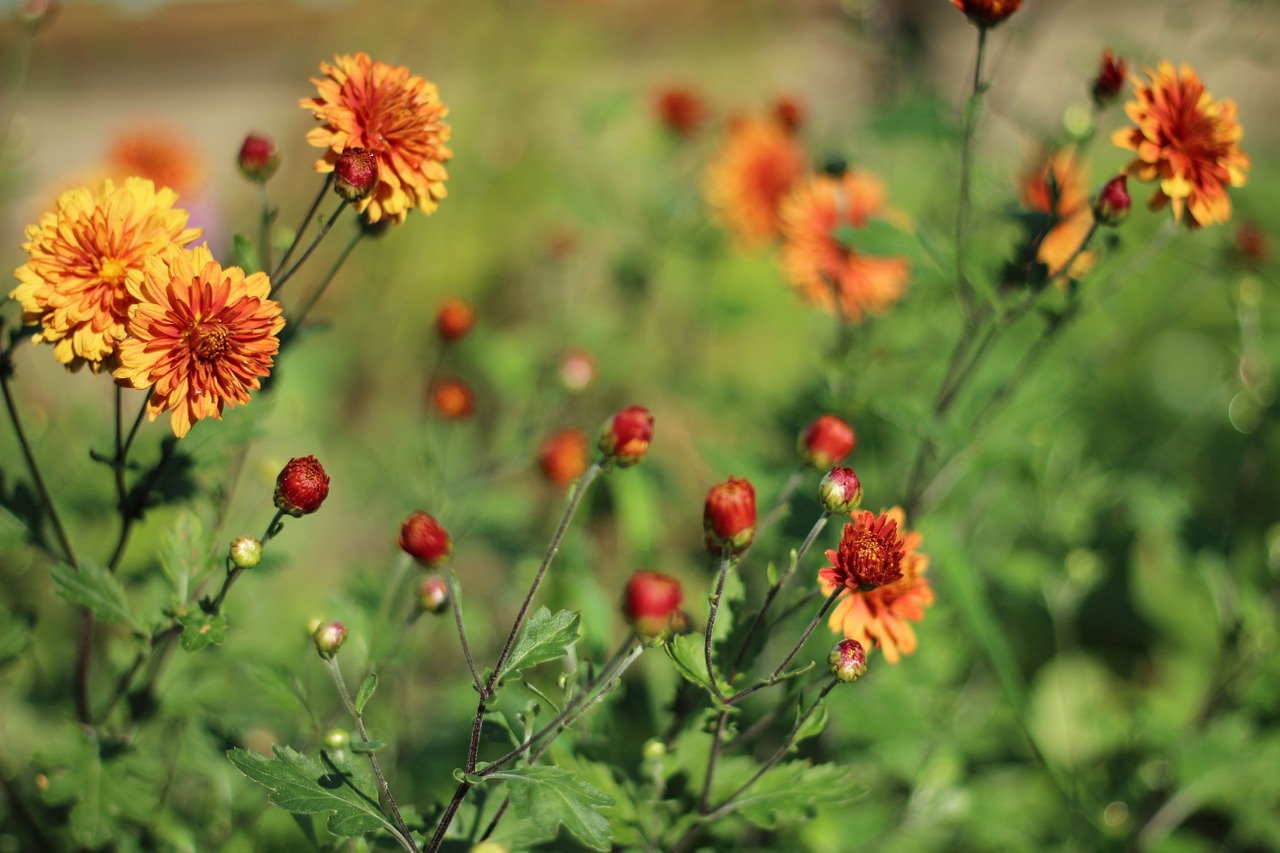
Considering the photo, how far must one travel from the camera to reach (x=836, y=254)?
2.10 meters

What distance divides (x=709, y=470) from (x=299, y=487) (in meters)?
1.85

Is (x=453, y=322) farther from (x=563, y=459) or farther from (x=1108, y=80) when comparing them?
(x=1108, y=80)

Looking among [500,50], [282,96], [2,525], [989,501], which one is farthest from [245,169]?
[282,96]

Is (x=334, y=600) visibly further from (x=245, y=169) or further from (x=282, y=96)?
(x=282, y=96)

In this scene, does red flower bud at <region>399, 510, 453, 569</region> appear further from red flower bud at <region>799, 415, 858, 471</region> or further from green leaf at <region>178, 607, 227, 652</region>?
red flower bud at <region>799, 415, 858, 471</region>

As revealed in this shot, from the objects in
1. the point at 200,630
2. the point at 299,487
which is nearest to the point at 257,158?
the point at 299,487

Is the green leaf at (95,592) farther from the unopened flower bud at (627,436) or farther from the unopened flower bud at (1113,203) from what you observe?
the unopened flower bud at (1113,203)

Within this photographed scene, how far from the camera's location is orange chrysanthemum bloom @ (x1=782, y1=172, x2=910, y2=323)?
2057 mm

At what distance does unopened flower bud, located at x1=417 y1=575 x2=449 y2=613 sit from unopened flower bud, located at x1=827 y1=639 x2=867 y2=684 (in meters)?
0.56

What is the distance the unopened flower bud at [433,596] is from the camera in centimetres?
134

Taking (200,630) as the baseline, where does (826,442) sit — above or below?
above

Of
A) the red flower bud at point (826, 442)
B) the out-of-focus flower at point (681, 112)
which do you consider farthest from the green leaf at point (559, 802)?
the out-of-focus flower at point (681, 112)

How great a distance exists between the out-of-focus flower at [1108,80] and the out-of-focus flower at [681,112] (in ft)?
3.72

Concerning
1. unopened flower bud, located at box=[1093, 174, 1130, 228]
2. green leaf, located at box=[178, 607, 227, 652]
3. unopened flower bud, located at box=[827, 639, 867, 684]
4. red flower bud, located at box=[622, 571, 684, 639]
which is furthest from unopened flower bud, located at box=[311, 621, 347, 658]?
unopened flower bud, located at box=[1093, 174, 1130, 228]
